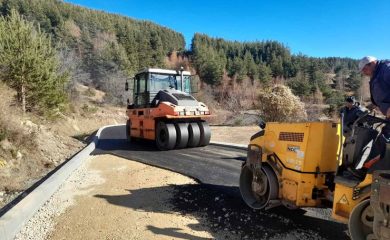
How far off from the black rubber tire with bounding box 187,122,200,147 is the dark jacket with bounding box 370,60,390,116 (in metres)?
8.33

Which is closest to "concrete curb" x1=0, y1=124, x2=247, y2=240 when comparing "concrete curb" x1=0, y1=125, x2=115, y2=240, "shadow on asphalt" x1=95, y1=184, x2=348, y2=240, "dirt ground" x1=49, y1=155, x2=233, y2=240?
"concrete curb" x1=0, y1=125, x2=115, y2=240

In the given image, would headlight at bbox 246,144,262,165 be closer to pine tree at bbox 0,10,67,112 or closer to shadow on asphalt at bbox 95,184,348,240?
shadow on asphalt at bbox 95,184,348,240

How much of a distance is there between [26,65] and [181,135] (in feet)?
28.2

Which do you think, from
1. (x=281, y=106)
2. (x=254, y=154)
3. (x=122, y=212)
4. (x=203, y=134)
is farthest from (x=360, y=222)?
(x=281, y=106)

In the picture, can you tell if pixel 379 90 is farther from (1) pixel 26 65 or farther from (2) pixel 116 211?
(1) pixel 26 65

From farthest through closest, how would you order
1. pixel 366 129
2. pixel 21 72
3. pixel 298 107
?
pixel 298 107 < pixel 21 72 < pixel 366 129

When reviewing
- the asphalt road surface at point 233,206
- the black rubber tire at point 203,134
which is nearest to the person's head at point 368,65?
Result: the asphalt road surface at point 233,206

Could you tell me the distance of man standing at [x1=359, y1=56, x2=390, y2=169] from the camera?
11.9 ft

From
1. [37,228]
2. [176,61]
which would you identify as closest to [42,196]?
[37,228]

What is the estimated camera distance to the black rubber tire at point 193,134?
12.2 metres

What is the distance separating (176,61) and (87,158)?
268 ft

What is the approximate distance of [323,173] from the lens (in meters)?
4.38

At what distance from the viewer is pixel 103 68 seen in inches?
2452

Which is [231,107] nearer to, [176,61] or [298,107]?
[298,107]
